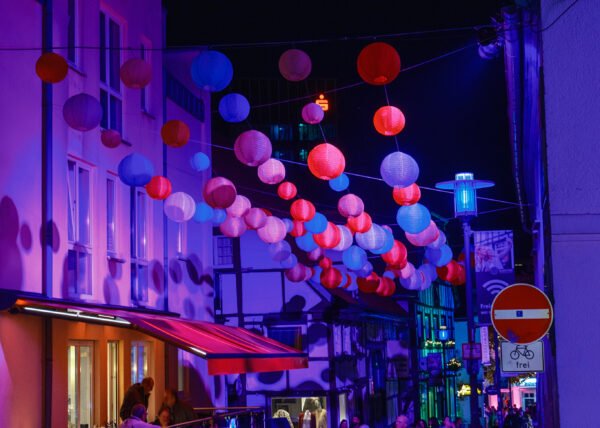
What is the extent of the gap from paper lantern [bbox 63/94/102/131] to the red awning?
2.82 meters

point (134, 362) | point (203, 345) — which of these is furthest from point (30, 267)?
point (134, 362)

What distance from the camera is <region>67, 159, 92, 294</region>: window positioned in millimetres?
19625

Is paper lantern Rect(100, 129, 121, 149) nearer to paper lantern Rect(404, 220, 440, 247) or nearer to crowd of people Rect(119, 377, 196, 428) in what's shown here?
crowd of people Rect(119, 377, 196, 428)

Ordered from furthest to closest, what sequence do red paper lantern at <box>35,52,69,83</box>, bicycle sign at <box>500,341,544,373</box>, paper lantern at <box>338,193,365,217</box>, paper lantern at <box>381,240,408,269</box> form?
paper lantern at <box>381,240,408,269</box>
paper lantern at <box>338,193,365,217</box>
red paper lantern at <box>35,52,69,83</box>
bicycle sign at <box>500,341,544,373</box>

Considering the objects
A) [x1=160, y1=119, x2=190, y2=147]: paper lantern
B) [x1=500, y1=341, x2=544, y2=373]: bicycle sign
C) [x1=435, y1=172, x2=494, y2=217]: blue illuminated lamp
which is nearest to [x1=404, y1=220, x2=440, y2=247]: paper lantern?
[x1=160, y1=119, x2=190, y2=147]: paper lantern

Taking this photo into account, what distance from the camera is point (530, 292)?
10812 millimetres

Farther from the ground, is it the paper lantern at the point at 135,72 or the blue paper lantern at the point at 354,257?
the paper lantern at the point at 135,72

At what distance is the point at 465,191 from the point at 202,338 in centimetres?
1169

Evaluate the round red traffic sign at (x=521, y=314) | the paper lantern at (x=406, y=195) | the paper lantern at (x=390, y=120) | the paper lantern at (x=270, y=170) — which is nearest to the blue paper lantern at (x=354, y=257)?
the paper lantern at (x=406, y=195)

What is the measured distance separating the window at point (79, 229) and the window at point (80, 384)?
1.09 meters

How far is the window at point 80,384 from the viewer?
19094 mm

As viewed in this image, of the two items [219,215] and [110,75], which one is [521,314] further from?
[110,75]

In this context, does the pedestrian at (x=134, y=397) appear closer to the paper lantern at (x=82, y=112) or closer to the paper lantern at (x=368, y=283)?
the paper lantern at (x=82, y=112)

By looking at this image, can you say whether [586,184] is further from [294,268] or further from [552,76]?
[294,268]
